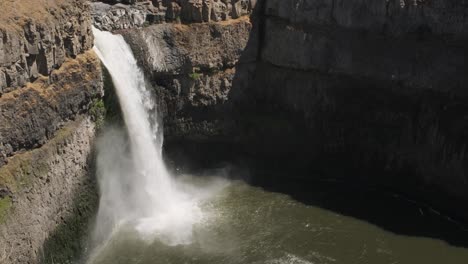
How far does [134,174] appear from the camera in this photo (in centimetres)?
2261

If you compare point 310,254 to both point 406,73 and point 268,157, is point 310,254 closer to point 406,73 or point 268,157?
point 268,157

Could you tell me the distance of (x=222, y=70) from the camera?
25609 mm

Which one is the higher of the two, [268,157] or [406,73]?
[406,73]

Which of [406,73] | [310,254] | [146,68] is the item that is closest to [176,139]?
[146,68]

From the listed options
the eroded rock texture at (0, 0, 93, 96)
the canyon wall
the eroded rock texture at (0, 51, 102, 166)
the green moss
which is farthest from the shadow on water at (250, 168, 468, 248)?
the green moss

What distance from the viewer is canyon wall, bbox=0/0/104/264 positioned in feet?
54.6

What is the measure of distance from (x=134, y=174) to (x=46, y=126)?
17.2 ft

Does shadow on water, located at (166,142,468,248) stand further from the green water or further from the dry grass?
the dry grass

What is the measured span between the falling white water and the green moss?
447 centimetres

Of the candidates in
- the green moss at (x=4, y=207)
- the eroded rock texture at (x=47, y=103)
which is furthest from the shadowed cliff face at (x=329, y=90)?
the green moss at (x=4, y=207)

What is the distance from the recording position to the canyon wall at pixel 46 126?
16641 mm

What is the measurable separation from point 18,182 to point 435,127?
52.0 feet

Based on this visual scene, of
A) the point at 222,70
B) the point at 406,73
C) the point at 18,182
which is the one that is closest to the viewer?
the point at 18,182

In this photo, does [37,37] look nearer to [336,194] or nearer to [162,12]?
[162,12]
